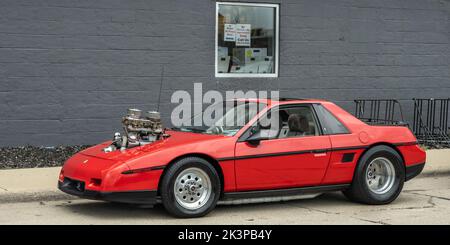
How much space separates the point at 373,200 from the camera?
8398 millimetres

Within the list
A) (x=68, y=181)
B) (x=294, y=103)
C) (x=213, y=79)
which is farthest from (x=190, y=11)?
(x=68, y=181)

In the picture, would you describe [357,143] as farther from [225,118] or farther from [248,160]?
[225,118]

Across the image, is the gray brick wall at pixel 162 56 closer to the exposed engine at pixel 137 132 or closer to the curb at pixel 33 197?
the curb at pixel 33 197

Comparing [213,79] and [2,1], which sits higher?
[2,1]

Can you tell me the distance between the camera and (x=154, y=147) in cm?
753

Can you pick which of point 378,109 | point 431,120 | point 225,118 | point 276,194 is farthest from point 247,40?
point 276,194

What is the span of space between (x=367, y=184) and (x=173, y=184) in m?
2.58

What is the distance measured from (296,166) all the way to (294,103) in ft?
2.84

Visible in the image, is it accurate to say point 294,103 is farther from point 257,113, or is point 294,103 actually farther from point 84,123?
point 84,123

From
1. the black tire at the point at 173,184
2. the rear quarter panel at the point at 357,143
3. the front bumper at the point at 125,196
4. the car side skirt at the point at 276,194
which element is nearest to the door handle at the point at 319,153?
the rear quarter panel at the point at 357,143

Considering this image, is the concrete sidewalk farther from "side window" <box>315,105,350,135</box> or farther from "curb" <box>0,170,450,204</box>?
"side window" <box>315,105,350,135</box>

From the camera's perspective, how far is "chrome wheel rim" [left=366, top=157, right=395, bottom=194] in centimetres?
846

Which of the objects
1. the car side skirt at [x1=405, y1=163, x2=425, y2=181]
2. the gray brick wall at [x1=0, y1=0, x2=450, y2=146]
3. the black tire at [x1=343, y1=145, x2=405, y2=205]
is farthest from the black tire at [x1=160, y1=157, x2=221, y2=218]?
the gray brick wall at [x1=0, y1=0, x2=450, y2=146]

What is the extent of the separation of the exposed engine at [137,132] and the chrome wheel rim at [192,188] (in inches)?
29.6
